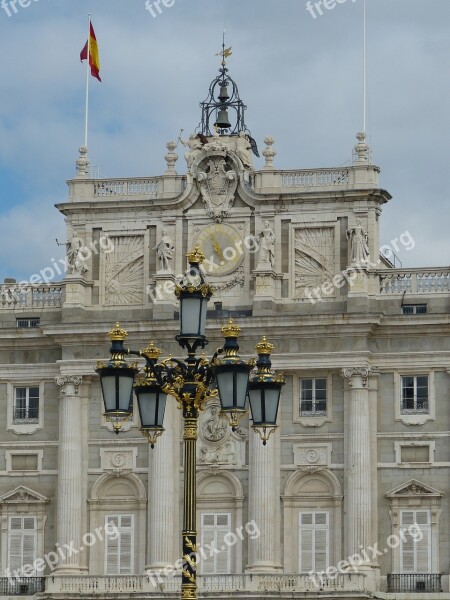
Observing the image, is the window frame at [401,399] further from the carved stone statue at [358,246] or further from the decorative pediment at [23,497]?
the decorative pediment at [23,497]

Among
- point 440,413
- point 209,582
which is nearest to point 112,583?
point 209,582

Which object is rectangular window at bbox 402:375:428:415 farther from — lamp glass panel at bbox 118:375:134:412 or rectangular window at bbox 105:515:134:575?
lamp glass panel at bbox 118:375:134:412

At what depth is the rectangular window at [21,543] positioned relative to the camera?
62656mm

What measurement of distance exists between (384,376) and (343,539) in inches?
216

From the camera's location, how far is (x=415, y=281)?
203 ft

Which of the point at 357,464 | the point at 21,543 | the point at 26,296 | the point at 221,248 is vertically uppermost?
the point at 221,248

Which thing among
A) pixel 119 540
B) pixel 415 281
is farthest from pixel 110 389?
pixel 415 281

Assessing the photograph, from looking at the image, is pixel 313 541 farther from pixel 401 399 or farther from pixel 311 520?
pixel 401 399

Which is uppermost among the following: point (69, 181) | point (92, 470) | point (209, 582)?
point (69, 181)

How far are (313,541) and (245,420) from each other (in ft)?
14.9

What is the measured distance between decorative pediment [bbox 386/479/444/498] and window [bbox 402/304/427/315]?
5.58 m

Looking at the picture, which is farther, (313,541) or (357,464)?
(313,541)

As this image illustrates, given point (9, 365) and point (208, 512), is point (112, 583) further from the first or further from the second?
point (9, 365)

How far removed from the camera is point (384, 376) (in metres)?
61.2
